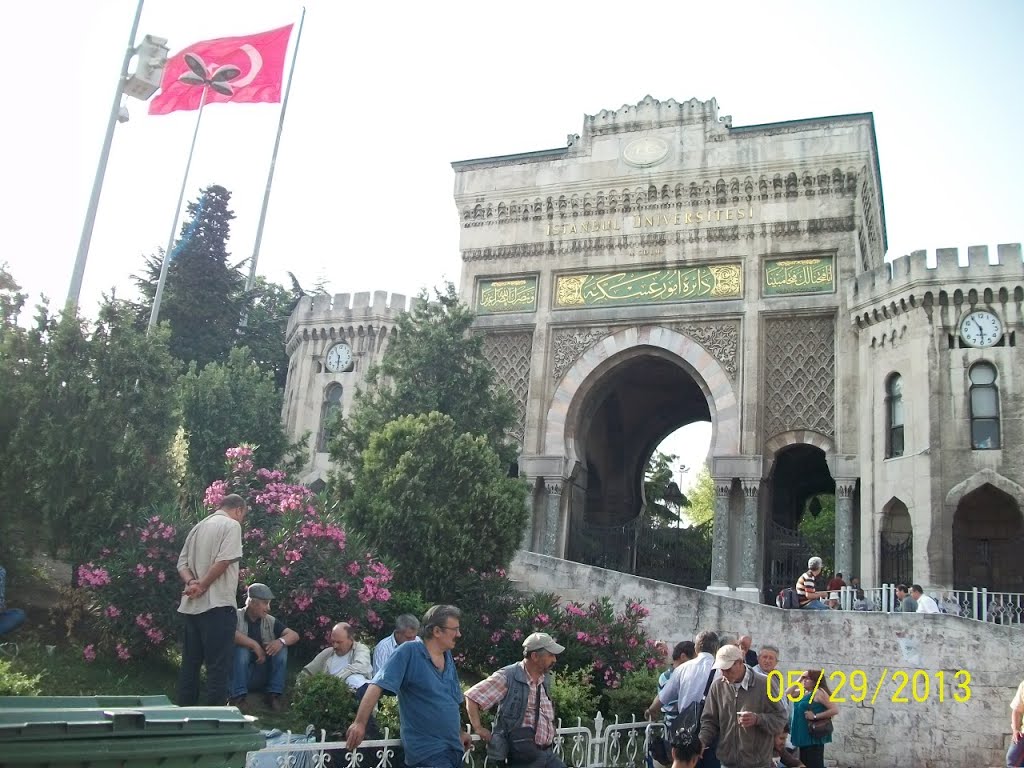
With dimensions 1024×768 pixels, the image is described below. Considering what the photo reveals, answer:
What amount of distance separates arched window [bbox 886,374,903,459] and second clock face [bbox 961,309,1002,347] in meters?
1.59

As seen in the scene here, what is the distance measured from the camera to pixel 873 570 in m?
20.0

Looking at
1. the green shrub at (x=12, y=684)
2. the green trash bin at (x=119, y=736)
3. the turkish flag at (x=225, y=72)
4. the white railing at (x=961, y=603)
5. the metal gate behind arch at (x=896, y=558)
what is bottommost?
the green shrub at (x=12, y=684)

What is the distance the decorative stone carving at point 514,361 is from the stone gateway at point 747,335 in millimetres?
60

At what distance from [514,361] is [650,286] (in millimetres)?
3989

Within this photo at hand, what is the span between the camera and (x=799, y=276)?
75.6 feet

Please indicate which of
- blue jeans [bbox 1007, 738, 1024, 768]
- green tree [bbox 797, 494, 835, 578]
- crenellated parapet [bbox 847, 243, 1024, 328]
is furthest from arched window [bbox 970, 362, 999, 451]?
green tree [bbox 797, 494, 835, 578]

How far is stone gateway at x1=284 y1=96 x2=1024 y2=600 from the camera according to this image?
19.8 m

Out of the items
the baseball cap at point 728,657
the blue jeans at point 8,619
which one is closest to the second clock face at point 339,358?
the blue jeans at point 8,619

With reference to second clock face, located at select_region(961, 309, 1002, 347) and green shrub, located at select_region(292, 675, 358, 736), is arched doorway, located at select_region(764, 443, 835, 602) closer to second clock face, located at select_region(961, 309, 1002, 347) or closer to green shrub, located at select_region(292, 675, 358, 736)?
second clock face, located at select_region(961, 309, 1002, 347)

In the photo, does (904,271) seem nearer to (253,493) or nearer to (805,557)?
(805,557)

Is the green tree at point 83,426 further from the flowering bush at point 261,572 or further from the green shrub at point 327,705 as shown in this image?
the green shrub at point 327,705

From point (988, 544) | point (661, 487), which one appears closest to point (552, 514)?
point (988, 544)

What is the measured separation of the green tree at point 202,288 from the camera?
96.0 feet
